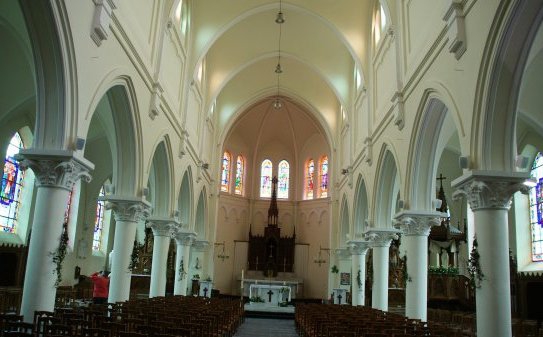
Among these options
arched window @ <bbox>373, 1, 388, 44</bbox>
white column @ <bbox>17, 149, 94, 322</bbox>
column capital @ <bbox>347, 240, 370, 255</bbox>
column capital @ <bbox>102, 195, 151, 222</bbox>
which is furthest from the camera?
column capital @ <bbox>347, 240, 370, 255</bbox>

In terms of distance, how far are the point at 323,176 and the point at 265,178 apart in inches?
196

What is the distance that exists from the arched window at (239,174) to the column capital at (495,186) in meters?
30.0

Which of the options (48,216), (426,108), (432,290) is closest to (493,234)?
(426,108)

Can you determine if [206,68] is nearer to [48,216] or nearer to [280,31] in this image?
[280,31]

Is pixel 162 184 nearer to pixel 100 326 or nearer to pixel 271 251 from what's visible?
pixel 100 326

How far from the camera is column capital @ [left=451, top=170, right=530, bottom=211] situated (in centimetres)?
941

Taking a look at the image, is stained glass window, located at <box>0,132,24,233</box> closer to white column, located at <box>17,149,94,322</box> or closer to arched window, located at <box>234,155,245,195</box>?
white column, located at <box>17,149,94,322</box>

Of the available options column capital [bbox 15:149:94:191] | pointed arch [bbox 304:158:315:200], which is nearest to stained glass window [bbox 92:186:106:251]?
pointed arch [bbox 304:158:315:200]

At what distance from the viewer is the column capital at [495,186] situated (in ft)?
30.9

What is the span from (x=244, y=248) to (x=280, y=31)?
17.1 m

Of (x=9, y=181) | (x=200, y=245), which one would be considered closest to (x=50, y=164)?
(x=9, y=181)

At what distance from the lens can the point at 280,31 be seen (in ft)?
86.9

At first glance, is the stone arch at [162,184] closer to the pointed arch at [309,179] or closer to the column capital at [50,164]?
the column capital at [50,164]

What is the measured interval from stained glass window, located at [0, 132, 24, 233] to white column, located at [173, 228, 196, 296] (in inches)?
284
